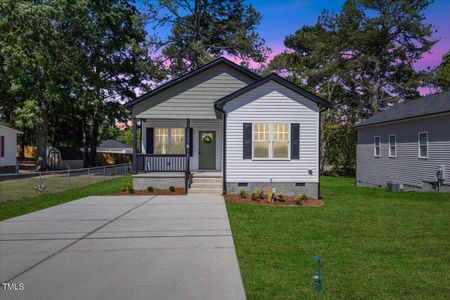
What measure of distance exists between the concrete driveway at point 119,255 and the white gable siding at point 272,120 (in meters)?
4.12

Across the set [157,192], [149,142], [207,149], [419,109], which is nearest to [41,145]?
[149,142]

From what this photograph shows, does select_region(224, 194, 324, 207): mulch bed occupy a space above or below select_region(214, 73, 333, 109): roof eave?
below

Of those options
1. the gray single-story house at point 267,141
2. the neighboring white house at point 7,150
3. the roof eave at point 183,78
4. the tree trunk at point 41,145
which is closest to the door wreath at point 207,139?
Answer: the roof eave at point 183,78

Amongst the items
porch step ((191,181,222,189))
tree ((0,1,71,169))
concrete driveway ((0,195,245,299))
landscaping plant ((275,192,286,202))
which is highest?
tree ((0,1,71,169))

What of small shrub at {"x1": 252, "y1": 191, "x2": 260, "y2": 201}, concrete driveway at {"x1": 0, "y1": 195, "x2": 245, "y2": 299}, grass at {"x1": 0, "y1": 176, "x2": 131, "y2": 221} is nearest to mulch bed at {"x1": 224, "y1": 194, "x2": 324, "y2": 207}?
small shrub at {"x1": 252, "y1": 191, "x2": 260, "y2": 201}

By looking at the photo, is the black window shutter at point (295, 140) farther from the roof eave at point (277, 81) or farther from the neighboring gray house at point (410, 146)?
the neighboring gray house at point (410, 146)

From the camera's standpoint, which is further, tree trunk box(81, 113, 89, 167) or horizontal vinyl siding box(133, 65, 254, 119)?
tree trunk box(81, 113, 89, 167)

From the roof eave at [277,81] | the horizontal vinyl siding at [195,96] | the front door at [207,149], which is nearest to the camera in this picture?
the roof eave at [277,81]

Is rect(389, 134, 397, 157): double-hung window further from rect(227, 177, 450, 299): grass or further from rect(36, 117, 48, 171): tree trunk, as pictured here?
rect(36, 117, 48, 171): tree trunk

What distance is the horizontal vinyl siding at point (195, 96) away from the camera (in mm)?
16828

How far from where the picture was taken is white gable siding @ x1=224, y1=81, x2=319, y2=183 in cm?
1430

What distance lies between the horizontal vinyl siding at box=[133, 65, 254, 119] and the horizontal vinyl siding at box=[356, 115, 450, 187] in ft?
30.2

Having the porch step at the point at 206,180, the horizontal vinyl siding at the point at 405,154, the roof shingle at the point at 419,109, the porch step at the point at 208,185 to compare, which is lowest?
the porch step at the point at 208,185

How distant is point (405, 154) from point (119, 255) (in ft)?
60.5
